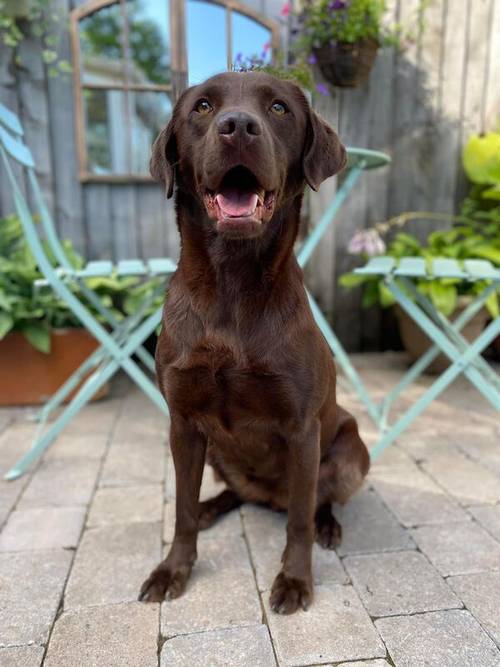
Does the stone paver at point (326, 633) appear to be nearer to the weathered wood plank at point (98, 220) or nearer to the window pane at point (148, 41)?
the weathered wood plank at point (98, 220)

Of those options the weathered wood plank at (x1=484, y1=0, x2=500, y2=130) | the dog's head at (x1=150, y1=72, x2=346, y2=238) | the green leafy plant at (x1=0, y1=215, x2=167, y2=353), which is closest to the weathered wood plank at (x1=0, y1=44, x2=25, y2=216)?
the green leafy plant at (x1=0, y1=215, x2=167, y2=353)

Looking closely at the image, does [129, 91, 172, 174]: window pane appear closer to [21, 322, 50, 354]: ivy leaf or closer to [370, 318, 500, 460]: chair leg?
[21, 322, 50, 354]: ivy leaf

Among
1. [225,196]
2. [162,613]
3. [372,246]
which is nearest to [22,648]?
[162,613]

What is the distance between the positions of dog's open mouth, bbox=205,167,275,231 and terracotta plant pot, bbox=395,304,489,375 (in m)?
2.72

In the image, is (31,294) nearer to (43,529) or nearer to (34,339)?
(34,339)

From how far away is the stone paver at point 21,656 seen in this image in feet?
4.19

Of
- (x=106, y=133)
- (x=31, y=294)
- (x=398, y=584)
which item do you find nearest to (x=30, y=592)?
(x=398, y=584)

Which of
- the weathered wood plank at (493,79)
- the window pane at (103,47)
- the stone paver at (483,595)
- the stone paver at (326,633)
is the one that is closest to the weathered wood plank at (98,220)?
the window pane at (103,47)

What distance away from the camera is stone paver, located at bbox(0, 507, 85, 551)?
1792mm

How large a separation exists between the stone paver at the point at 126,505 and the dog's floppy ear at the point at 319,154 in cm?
134

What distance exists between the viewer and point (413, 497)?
6.82 feet

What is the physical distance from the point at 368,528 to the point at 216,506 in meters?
0.56

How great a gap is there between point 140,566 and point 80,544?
0.86 ft

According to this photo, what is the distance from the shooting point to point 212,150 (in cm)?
124
